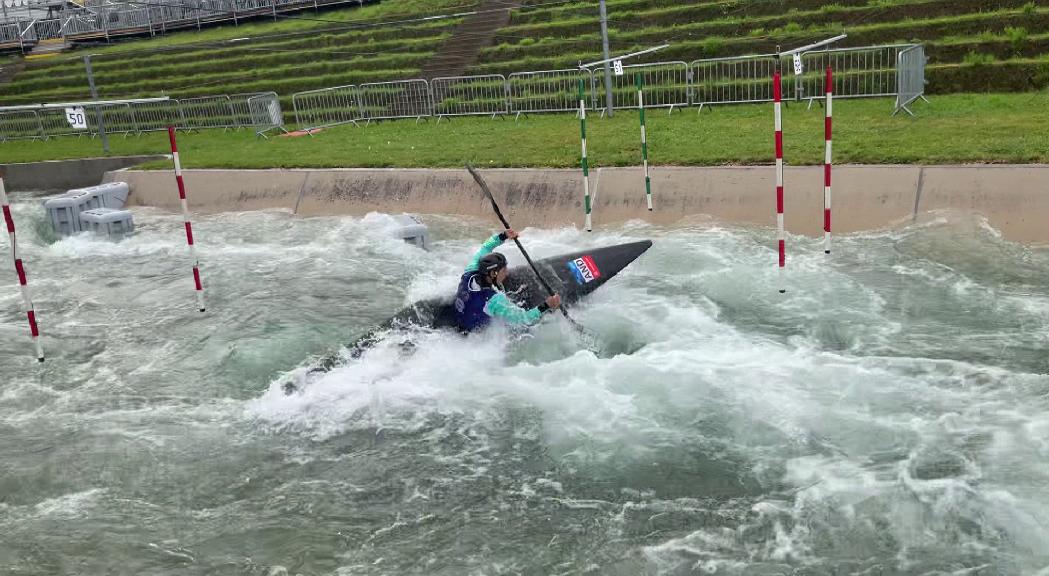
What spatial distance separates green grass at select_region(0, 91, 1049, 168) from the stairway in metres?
3.60

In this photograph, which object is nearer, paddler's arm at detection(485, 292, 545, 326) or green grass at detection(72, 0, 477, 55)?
paddler's arm at detection(485, 292, 545, 326)

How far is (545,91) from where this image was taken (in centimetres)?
1833

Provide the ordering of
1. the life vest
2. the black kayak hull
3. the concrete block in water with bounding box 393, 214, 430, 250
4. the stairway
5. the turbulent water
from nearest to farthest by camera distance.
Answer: the turbulent water, the life vest, the black kayak hull, the concrete block in water with bounding box 393, 214, 430, 250, the stairway

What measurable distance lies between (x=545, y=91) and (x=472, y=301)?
1144cm

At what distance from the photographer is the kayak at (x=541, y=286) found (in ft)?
26.2

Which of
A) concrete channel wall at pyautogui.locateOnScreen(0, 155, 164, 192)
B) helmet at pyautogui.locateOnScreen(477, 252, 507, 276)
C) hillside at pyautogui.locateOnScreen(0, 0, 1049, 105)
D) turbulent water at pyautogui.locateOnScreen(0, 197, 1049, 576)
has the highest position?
hillside at pyautogui.locateOnScreen(0, 0, 1049, 105)

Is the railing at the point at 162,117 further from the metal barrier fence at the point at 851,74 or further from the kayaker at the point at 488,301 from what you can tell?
the kayaker at the point at 488,301

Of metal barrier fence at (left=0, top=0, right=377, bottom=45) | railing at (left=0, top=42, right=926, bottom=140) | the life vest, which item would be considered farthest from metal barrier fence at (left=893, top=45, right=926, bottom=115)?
metal barrier fence at (left=0, top=0, right=377, bottom=45)

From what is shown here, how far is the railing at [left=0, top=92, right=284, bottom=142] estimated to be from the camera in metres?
20.2

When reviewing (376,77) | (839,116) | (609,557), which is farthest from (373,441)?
(376,77)

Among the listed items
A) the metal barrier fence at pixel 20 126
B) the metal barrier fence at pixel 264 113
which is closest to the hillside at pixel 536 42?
the metal barrier fence at pixel 20 126

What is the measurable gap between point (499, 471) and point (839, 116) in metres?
10.4

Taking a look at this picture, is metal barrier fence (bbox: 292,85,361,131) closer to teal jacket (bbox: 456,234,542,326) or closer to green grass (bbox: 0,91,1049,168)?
green grass (bbox: 0,91,1049,168)

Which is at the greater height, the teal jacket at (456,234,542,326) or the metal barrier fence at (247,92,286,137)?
the metal barrier fence at (247,92,286,137)
